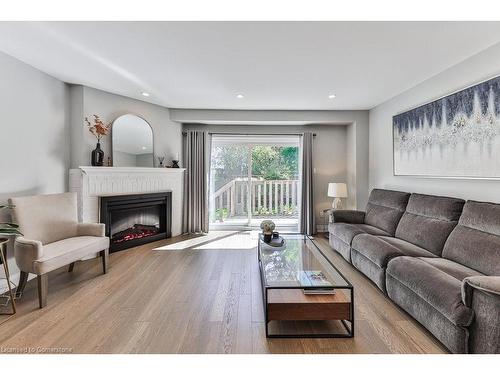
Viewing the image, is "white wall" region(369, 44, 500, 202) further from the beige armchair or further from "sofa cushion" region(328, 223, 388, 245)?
the beige armchair

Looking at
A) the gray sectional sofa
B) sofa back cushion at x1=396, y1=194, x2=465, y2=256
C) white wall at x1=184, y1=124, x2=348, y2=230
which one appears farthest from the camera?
white wall at x1=184, y1=124, x2=348, y2=230

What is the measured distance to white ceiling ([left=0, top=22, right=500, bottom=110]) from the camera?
215 centimetres

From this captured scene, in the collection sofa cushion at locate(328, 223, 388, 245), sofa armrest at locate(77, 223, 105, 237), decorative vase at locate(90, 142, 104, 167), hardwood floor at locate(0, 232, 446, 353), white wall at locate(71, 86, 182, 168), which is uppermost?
white wall at locate(71, 86, 182, 168)

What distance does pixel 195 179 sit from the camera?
5.11 metres

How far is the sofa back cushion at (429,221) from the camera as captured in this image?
2.62 m

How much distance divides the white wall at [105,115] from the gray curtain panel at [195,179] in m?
0.40

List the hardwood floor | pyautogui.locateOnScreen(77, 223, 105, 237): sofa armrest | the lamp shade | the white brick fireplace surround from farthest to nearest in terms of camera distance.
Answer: the lamp shade < the white brick fireplace surround < pyautogui.locateOnScreen(77, 223, 105, 237): sofa armrest < the hardwood floor

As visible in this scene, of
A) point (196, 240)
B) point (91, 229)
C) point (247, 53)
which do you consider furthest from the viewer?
point (196, 240)

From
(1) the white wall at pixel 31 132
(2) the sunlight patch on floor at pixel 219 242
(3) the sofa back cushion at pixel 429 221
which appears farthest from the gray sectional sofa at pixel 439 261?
(1) the white wall at pixel 31 132

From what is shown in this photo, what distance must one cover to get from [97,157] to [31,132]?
2.67 feet

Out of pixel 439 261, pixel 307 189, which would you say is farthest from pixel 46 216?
pixel 307 189

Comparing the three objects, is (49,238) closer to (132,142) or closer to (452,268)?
(132,142)

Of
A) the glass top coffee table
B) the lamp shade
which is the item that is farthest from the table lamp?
the glass top coffee table

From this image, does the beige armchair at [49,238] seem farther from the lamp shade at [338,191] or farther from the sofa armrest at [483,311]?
the lamp shade at [338,191]
